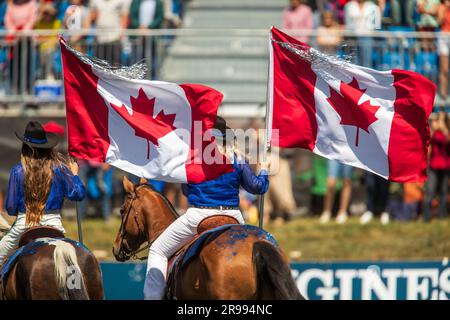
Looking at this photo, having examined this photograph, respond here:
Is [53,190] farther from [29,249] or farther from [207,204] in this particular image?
[207,204]

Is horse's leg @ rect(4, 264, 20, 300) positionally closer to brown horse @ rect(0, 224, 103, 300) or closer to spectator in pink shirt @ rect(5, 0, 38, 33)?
brown horse @ rect(0, 224, 103, 300)

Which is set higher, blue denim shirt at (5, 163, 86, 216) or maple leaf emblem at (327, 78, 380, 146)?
maple leaf emblem at (327, 78, 380, 146)

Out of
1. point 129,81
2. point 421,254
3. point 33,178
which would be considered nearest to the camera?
point 33,178

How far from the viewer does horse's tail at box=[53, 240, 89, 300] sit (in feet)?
32.8

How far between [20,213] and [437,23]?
10.6m

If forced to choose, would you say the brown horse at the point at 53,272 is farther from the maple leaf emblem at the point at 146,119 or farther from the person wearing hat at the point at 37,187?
the maple leaf emblem at the point at 146,119

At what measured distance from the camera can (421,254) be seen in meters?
18.1

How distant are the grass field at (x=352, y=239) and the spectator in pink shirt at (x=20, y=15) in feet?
11.8

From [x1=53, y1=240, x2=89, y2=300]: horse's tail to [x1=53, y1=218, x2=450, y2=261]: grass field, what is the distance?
24.6ft

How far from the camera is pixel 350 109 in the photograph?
11.6 m

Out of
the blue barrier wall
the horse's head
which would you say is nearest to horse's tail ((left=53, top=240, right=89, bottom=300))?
the horse's head

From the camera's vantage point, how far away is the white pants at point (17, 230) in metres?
11.0
